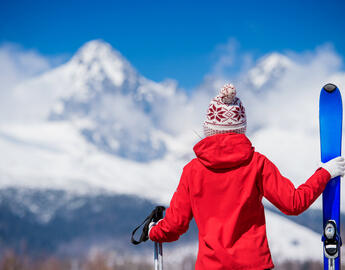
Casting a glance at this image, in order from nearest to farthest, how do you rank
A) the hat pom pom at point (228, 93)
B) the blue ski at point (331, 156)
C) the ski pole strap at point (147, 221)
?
the hat pom pom at point (228, 93)
the blue ski at point (331, 156)
the ski pole strap at point (147, 221)

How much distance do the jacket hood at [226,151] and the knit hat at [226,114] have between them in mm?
76

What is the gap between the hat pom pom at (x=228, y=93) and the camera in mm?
2094

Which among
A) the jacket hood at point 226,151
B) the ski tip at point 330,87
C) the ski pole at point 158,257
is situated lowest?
the ski pole at point 158,257

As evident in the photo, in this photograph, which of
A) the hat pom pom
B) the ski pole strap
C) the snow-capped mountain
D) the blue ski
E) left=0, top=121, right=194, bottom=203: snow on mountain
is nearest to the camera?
the hat pom pom

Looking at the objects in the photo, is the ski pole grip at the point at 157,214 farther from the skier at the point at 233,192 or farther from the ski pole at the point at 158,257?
the skier at the point at 233,192

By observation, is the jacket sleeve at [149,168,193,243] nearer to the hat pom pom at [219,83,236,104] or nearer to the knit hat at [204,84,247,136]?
the knit hat at [204,84,247,136]

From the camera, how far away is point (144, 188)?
332ft

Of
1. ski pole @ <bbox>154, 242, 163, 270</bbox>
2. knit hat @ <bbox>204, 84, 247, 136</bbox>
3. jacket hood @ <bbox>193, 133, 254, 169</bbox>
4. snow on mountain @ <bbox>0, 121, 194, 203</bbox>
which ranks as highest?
snow on mountain @ <bbox>0, 121, 194, 203</bbox>

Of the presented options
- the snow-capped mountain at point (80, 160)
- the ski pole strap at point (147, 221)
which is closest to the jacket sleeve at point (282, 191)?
the ski pole strap at point (147, 221)

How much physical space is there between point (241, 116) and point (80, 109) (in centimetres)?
18475

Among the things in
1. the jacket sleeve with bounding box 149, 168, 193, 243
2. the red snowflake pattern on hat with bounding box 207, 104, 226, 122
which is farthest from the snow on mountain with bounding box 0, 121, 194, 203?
the red snowflake pattern on hat with bounding box 207, 104, 226, 122

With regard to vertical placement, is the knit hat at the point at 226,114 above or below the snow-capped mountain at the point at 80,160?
below

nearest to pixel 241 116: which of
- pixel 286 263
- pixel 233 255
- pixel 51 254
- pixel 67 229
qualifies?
pixel 233 255

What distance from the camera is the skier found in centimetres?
197
